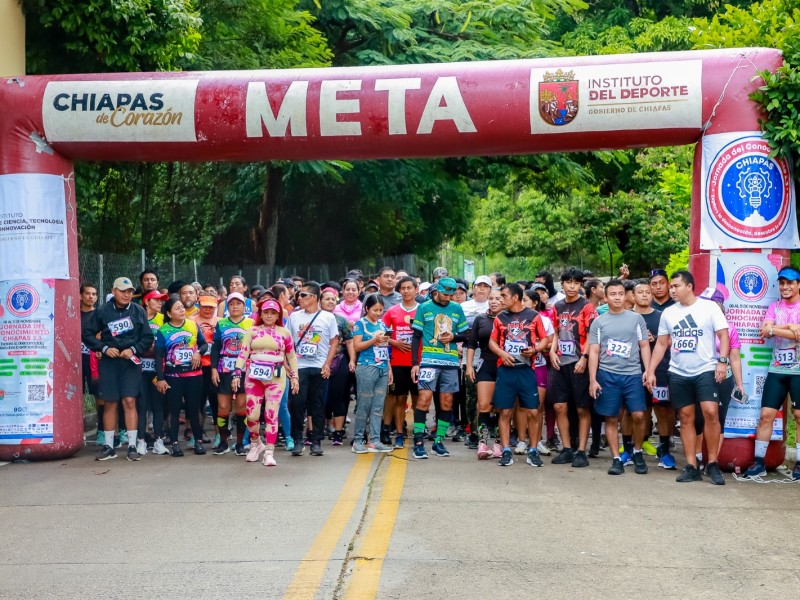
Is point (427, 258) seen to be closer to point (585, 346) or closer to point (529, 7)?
point (529, 7)

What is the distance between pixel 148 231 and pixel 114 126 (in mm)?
17253

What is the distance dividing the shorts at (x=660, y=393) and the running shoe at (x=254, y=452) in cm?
397

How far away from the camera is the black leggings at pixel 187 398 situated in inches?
453

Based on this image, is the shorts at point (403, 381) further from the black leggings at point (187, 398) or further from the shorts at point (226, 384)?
the black leggings at point (187, 398)

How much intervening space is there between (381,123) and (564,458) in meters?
3.82

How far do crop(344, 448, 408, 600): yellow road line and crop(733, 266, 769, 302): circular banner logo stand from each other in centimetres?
362

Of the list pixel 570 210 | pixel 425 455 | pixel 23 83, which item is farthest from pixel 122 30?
pixel 570 210

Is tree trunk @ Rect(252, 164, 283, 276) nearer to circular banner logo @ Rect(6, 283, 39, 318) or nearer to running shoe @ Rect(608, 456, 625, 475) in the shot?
circular banner logo @ Rect(6, 283, 39, 318)

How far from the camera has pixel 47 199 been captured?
10984mm

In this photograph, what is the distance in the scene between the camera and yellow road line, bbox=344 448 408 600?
18.9 ft

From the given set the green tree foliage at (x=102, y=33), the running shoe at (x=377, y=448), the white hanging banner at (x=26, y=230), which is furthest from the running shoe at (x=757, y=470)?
the green tree foliage at (x=102, y=33)

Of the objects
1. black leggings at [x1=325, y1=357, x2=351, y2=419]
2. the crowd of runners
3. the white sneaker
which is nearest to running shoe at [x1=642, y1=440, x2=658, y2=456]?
the crowd of runners

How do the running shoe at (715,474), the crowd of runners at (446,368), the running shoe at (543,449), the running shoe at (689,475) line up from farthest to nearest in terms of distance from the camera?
the running shoe at (543,449)
the crowd of runners at (446,368)
the running shoe at (689,475)
the running shoe at (715,474)

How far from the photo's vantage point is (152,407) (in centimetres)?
1170
